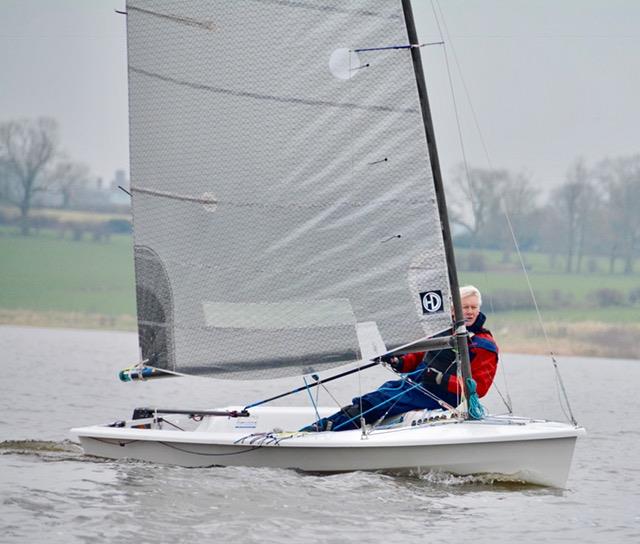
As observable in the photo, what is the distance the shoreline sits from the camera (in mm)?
65375

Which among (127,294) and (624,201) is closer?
(127,294)

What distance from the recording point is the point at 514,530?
938 cm

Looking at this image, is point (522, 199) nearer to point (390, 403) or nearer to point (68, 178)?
point (68, 178)

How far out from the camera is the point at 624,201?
94688 millimetres

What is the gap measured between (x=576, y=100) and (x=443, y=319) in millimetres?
96488

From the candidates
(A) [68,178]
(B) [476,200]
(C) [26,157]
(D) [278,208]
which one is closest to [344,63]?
(D) [278,208]

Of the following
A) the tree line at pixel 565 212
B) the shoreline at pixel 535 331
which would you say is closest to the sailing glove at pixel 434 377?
the shoreline at pixel 535 331

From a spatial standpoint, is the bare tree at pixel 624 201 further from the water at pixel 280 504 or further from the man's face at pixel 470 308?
the water at pixel 280 504

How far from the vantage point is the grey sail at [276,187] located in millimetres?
11062

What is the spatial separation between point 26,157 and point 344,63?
267 ft

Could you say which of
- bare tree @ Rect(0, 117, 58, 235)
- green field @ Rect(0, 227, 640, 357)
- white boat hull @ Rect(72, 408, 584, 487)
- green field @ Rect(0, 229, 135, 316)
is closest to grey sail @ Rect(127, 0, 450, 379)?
white boat hull @ Rect(72, 408, 584, 487)

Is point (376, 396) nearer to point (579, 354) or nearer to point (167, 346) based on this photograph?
point (167, 346)

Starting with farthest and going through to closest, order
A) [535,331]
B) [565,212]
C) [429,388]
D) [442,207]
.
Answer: [565,212], [535,331], [429,388], [442,207]

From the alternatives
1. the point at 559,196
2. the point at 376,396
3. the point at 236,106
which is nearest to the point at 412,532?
the point at 376,396
